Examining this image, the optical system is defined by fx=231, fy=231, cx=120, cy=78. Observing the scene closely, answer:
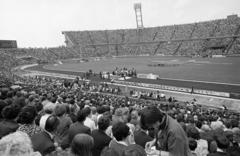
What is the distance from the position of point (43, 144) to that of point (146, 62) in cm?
5826

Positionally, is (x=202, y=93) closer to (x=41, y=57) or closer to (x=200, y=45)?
(x=200, y=45)

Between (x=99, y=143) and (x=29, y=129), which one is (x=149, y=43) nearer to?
(x=29, y=129)

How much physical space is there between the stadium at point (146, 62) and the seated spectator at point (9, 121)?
20662 millimetres

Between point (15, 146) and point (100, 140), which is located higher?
point (15, 146)

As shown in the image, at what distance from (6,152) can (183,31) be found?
96.0 meters

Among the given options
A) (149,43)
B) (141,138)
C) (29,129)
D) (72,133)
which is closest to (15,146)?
(72,133)

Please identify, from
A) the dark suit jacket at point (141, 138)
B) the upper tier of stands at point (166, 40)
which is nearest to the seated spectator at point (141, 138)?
the dark suit jacket at point (141, 138)

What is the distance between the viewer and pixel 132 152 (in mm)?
2914

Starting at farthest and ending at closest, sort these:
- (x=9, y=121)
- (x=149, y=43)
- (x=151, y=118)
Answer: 1. (x=149, y=43)
2. (x=9, y=121)
3. (x=151, y=118)

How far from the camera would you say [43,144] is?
4.20 metres

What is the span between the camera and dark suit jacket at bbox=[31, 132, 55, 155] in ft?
13.5

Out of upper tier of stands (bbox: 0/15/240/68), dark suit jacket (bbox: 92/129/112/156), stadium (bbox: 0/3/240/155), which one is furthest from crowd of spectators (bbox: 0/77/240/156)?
upper tier of stands (bbox: 0/15/240/68)

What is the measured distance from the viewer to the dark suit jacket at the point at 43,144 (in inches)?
163

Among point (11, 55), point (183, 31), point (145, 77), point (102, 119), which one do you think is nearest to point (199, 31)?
point (183, 31)
